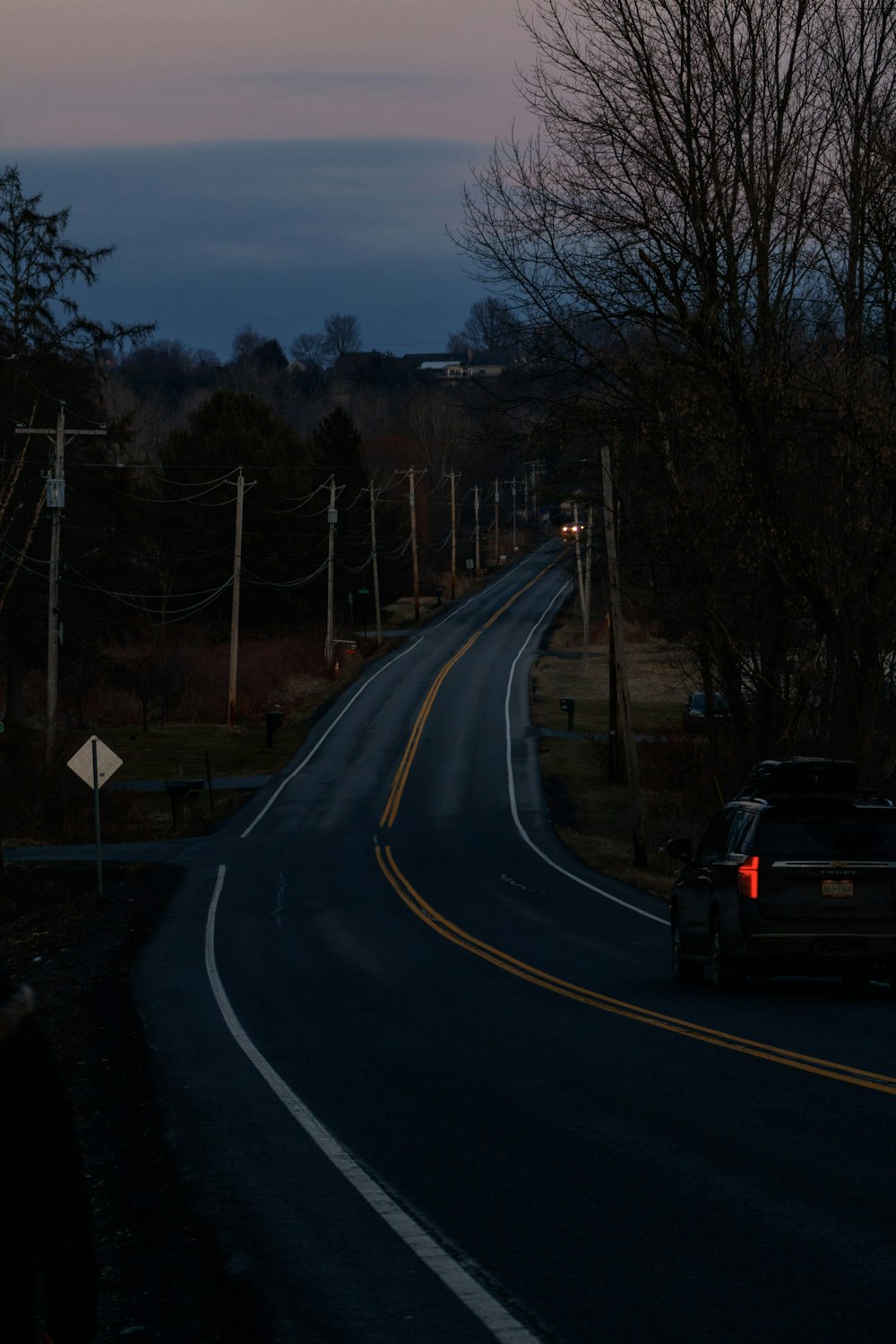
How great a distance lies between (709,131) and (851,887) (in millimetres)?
12890

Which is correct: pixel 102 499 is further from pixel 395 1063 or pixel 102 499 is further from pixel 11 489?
pixel 395 1063

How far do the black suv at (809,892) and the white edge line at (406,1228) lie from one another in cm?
490

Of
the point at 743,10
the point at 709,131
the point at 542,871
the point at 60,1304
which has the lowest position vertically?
the point at 542,871

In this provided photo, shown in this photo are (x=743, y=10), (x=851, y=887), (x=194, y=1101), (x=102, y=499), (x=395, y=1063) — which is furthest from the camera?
(x=102, y=499)

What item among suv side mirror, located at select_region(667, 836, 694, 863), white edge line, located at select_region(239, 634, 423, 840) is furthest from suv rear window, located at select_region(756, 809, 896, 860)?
white edge line, located at select_region(239, 634, 423, 840)

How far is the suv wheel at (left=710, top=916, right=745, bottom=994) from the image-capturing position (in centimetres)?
1527

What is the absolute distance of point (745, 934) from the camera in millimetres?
14891

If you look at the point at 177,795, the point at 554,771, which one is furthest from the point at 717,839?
the point at 554,771

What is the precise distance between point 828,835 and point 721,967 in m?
1.65

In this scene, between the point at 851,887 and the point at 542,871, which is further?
the point at 542,871

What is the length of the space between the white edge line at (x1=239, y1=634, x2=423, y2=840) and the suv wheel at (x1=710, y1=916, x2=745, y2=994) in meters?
28.2

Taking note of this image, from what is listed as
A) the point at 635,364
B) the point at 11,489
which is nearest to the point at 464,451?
A: the point at 11,489

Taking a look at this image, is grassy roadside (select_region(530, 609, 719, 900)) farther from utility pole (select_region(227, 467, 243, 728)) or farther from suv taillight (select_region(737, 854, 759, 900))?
suv taillight (select_region(737, 854, 759, 900))

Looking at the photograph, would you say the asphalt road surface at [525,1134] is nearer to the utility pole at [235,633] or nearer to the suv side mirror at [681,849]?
the suv side mirror at [681,849]
